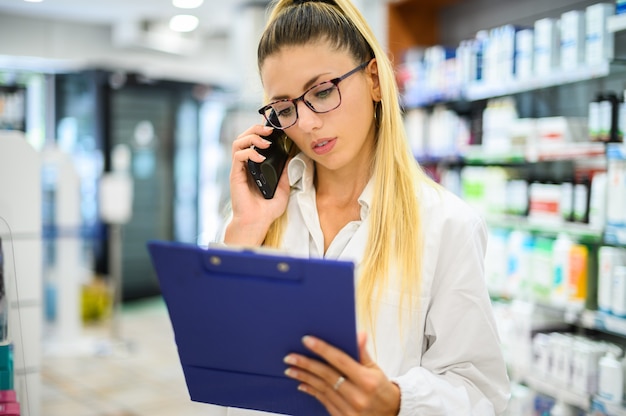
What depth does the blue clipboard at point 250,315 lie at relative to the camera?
1.02 metres

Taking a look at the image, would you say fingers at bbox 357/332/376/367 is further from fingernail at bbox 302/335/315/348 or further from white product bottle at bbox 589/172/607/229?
white product bottle at bbox 589/172/607/229

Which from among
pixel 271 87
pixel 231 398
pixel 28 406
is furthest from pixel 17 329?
pixel 271 87

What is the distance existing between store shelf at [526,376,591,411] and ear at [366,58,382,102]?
216cm

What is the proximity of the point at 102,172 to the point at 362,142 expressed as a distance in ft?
24.6

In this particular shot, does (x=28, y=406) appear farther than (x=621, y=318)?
No

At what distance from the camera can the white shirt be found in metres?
1.29

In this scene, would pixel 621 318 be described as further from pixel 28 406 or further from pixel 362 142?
pixel 28 406

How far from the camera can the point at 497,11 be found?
4.25m

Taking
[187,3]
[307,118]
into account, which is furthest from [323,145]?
[187,3]

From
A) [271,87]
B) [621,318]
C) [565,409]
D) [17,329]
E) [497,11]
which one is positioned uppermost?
[497,11]

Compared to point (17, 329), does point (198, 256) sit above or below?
above

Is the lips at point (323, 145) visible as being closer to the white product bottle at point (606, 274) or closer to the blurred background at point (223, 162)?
the blurred background at point (223, 162)

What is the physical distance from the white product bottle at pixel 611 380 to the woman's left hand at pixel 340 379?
2.15 metres

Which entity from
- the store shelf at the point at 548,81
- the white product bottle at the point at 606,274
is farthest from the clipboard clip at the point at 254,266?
the store shelf at the point at 548,81
